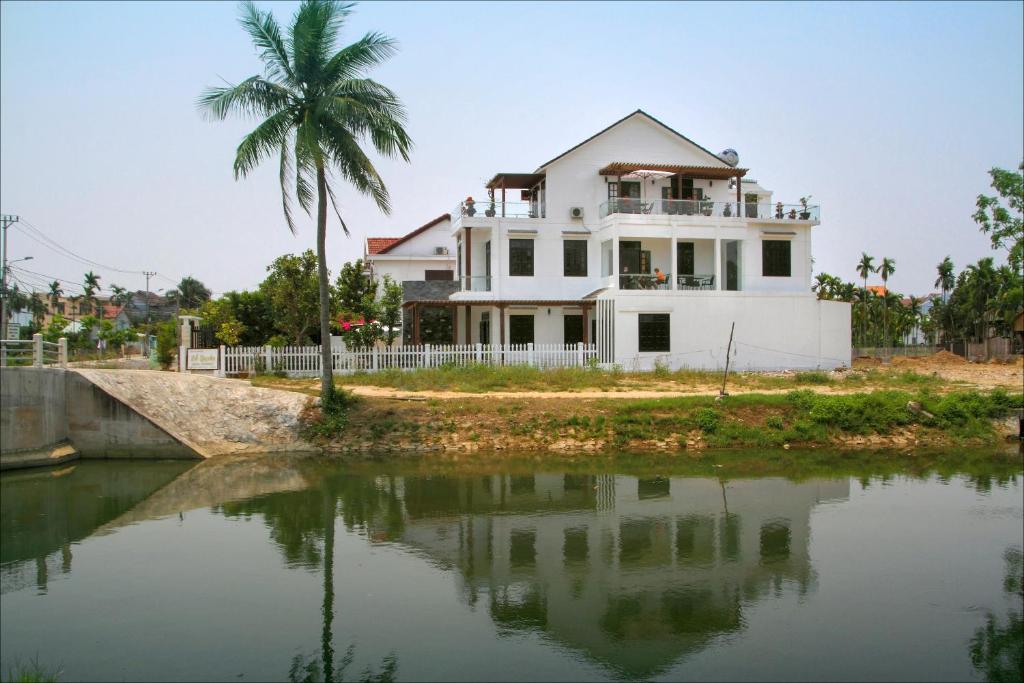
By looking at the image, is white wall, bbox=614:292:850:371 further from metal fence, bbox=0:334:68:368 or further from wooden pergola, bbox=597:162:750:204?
metal fence, bbox=0:334:68:368

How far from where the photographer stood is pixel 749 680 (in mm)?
8297

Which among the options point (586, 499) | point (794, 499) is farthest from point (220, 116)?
point (794, 499)

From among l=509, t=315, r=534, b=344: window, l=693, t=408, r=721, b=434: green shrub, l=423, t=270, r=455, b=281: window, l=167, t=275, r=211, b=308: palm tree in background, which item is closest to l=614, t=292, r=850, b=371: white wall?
l=509, t=315, r=534, b=344: window

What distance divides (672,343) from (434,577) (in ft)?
70.7

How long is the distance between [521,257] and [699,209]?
750 centimetres

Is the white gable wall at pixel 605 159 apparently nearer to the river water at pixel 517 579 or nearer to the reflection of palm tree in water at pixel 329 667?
the river water at pixel 517 579

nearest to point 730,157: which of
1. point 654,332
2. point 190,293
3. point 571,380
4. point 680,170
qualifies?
point 680,170

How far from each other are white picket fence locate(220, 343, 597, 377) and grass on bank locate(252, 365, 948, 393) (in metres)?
0.85

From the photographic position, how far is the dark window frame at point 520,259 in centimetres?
3322

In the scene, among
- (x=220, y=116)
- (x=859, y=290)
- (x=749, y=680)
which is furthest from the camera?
(x=859, y=290)

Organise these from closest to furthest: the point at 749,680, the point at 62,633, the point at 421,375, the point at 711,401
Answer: the point at 749,680 → the point at 62,633 → the point at 711,401 → the point at 421,375

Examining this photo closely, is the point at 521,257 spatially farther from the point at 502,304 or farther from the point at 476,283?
the point at 502,304

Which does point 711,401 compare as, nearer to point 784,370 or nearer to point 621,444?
point 621,444

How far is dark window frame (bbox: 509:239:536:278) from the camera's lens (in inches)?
1308
